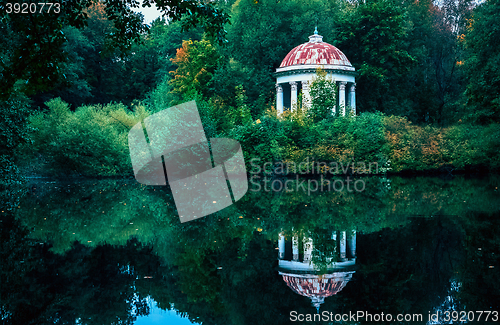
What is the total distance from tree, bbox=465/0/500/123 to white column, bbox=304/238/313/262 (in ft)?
74.4

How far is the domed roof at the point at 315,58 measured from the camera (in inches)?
1313

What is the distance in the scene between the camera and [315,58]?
110ft

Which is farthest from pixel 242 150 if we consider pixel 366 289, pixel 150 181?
pixel 366 289

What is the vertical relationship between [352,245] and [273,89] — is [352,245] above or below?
below

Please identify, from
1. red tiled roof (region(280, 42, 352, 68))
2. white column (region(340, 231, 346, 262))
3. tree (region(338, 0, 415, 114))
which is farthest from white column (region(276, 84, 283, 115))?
white column (region(340, 231, 346, 262))

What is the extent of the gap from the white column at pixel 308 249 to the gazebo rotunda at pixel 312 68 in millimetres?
24315

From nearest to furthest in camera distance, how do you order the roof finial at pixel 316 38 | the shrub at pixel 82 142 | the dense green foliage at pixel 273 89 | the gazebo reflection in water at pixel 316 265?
the gazebo reflection in water at pixel 316 265, the dense green foliage at pixel 273 89, the shrub at pixel 82 142, the roof finial at pixel 316 38

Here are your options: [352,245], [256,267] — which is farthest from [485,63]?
[256,267]

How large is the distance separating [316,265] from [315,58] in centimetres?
2800

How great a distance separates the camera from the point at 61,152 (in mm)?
28016

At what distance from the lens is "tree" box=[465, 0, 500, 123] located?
26.7m

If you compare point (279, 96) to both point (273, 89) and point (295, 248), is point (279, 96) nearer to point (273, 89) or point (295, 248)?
point (273, 89)

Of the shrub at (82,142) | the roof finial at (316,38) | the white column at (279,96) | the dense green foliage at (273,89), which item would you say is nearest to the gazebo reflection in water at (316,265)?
the dense green foliage at (273,89)

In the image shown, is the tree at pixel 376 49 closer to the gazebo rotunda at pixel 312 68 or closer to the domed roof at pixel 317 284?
the gazebo rotunda at pixel 312 68
